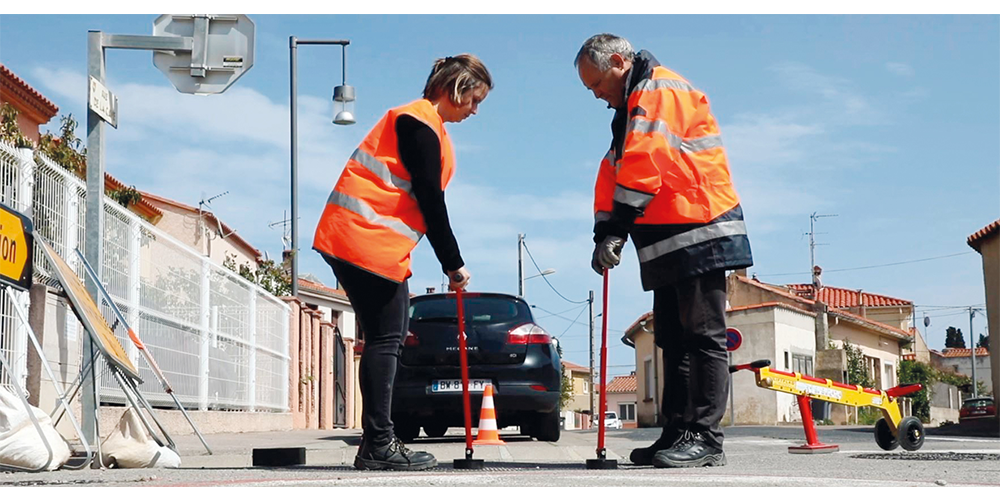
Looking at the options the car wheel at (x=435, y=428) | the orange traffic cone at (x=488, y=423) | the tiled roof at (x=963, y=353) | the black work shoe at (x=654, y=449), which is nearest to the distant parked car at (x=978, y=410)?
the car wheel at (x=435, y=428)

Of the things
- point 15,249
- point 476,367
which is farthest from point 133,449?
point 476,367

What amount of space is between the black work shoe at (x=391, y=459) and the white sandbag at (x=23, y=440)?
1382mm

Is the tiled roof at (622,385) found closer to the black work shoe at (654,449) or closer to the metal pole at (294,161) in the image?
the metal pole at (294,161)

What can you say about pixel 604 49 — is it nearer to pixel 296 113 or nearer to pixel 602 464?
pixel 602 464

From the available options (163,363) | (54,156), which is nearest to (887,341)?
(54,156)

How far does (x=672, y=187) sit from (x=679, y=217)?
14 cm

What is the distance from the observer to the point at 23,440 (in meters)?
5.43

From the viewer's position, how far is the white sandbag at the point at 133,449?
6016 millimetres

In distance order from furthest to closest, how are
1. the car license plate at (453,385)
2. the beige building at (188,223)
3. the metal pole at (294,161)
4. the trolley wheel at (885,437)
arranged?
the beige building at (188,223), the metal pole at (294,161), the car license plate at (453,385), the trolley wheel at (885,437)

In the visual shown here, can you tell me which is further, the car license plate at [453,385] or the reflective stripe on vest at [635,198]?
the car license plate at [453,385]

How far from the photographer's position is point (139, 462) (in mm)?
6039

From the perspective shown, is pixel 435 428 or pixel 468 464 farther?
pixel 435 428

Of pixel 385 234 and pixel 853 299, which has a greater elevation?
pixel 853 299

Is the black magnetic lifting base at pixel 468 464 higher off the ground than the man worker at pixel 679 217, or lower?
lower
